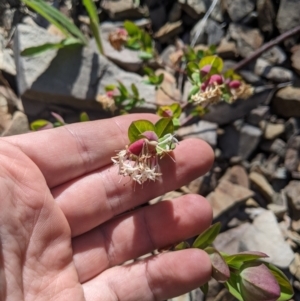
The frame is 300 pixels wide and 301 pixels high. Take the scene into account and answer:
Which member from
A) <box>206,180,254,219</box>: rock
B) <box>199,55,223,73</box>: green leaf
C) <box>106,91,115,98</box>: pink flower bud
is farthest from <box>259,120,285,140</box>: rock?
<box>106,91,115,98</box>: pink flower bud

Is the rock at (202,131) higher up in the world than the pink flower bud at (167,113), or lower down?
lower down

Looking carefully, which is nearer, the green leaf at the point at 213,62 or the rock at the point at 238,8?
the green leaf at the point at 213,62

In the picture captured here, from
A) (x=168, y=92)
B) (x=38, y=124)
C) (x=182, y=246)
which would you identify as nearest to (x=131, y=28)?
(x=168, y=92)

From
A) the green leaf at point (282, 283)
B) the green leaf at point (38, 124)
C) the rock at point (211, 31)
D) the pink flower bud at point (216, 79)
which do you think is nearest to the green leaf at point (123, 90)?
the green leaf at point (38, 124)

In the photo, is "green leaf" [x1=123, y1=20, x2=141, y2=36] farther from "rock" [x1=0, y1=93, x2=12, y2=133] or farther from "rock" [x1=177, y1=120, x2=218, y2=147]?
"rock" [x1=0, y1=93, x2=12, y2=133]

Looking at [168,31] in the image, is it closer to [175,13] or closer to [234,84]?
[175,13]

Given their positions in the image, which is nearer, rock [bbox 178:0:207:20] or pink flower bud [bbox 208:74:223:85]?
pink flower bud [bbox 208:74:223:85]

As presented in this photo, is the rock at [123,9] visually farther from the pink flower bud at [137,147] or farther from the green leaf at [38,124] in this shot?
the pink flower bud at [137,147]
